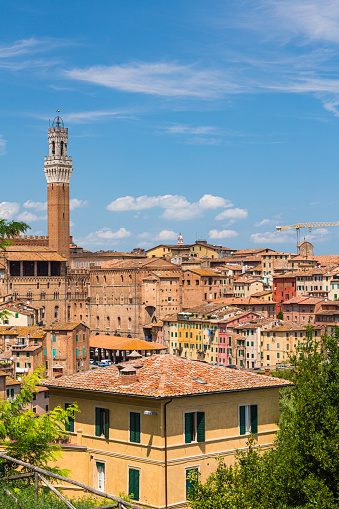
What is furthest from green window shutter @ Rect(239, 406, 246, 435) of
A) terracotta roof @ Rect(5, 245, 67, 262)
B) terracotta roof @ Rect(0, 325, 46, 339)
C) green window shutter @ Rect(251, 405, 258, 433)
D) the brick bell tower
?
the brick bell tower

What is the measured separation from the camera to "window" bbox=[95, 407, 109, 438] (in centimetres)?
1540

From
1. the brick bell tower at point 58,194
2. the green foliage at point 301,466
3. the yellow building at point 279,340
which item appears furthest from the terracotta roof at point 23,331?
the green foliage at point 301,466

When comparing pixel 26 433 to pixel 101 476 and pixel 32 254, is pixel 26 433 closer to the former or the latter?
pixel 101 476

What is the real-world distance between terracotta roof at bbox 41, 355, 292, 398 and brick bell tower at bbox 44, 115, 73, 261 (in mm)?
86462

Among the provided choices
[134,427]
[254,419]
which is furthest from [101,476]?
[254,419]

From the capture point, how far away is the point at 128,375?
51.6ft

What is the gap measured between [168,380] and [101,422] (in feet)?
4.86

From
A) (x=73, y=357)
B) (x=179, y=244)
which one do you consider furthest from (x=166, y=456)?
(x=179, y=244)

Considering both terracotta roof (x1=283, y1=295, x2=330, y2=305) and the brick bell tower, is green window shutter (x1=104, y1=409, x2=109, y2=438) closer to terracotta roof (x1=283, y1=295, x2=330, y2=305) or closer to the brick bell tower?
terracotta roof (x1=283, y1=295, x2=330, y2=305)

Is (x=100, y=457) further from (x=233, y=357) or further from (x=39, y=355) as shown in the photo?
(x=233, y=357)

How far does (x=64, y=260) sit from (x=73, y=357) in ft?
120

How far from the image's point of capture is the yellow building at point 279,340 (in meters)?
66.9

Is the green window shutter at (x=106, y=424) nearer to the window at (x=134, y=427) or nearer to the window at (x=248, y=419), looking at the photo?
the window at (x=134, y=427)

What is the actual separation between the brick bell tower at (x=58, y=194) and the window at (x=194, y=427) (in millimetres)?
88621
